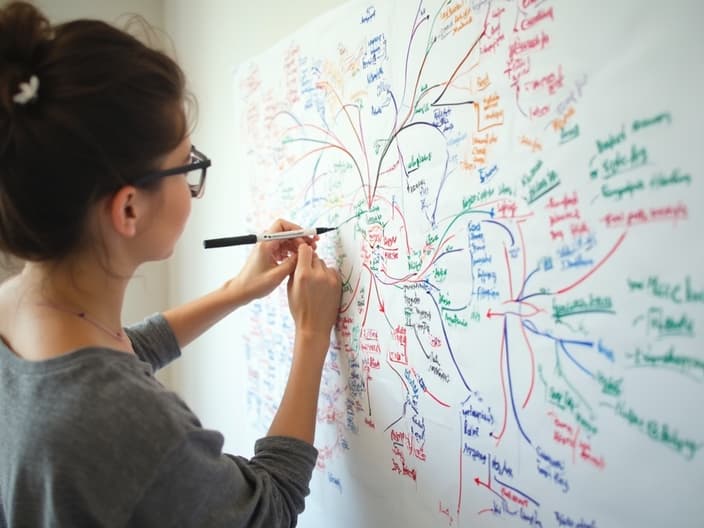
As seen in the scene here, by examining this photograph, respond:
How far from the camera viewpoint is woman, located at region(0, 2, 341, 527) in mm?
496

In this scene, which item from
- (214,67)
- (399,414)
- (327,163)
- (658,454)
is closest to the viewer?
(658,454)

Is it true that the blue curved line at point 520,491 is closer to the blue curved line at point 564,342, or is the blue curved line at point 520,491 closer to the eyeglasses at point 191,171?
the blue curved line at point 564,342

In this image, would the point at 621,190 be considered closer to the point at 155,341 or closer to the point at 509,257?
the point at 509,257

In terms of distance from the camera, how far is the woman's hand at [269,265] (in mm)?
938

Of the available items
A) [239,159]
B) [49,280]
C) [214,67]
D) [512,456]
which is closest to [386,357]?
[512,456]

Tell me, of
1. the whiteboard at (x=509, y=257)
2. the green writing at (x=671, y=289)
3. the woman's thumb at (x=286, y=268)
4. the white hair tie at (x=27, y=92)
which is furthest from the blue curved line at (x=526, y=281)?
the white hair tie at (x=27, y=92)

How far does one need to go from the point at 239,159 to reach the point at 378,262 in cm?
63

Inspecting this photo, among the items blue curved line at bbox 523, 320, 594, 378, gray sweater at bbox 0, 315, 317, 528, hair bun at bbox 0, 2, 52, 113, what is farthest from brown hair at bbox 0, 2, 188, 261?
blue curved line at bbox 523, 320, 594, 378

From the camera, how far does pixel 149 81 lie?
0.56 meters

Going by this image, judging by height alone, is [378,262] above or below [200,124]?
below

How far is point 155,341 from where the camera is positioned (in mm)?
941

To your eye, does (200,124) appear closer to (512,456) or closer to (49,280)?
(49,280)

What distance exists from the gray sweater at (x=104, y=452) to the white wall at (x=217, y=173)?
2.22 ft

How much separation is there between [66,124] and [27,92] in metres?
0.05
